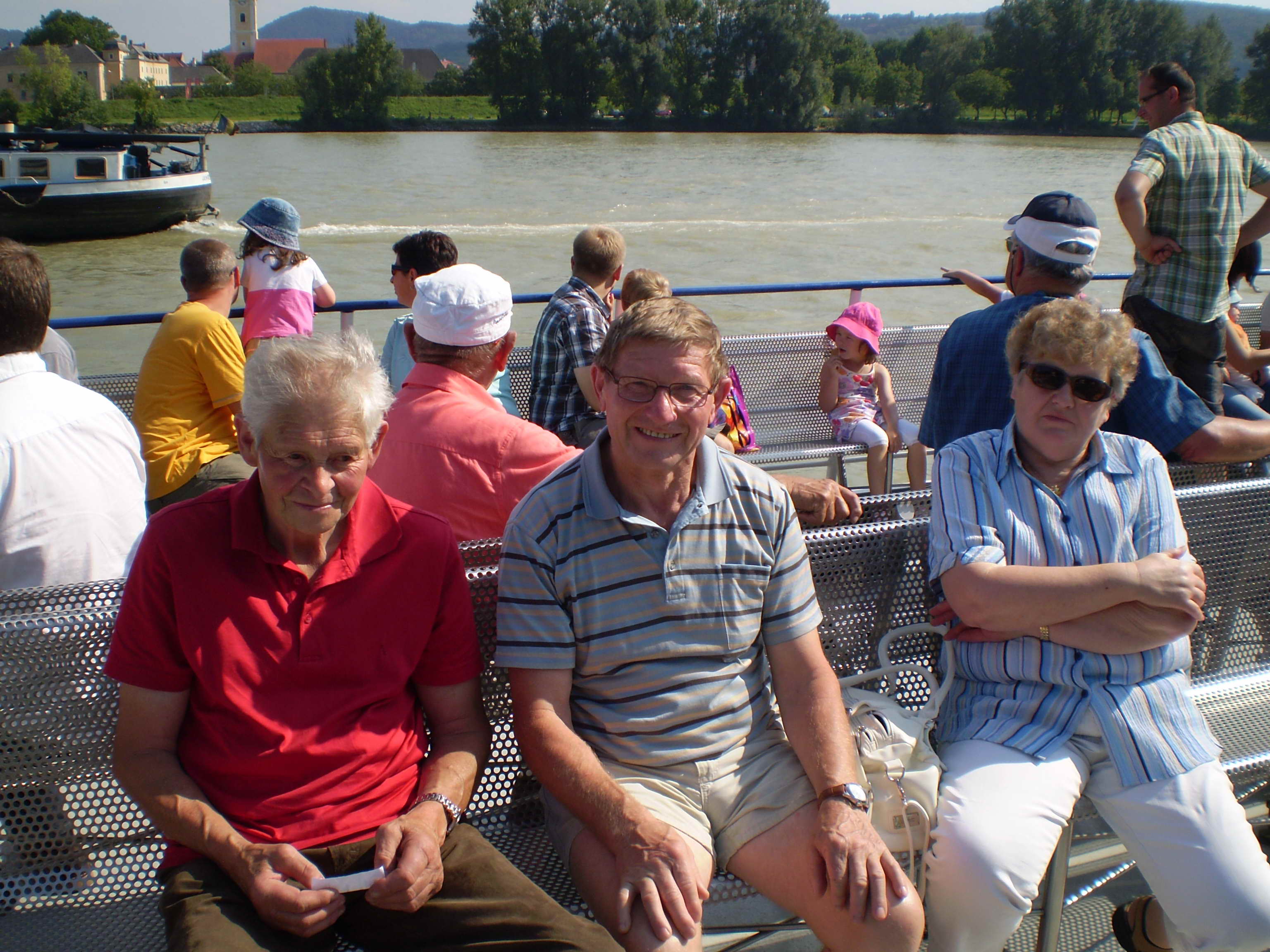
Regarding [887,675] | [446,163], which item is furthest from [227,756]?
[446,163]

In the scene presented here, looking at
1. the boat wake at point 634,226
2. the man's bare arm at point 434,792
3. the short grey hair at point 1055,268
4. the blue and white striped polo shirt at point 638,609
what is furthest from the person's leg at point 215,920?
the boat wake at point 634,226

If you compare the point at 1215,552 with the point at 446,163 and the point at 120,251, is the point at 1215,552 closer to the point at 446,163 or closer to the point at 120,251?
the point at 120,251

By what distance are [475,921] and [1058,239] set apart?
2.16 m

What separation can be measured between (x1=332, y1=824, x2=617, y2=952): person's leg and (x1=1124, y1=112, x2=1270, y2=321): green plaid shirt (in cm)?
337

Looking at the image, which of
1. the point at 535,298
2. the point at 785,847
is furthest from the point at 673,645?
the point at 535,298

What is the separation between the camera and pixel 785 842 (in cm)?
198

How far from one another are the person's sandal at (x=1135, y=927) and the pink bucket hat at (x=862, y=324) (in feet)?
9.48

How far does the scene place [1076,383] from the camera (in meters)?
2.35

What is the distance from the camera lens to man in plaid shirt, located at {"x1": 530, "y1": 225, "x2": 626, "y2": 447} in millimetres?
4215

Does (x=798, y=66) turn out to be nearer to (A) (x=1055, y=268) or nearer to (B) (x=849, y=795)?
(A) (x=1055, y=268)

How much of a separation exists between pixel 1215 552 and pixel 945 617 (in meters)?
0.84

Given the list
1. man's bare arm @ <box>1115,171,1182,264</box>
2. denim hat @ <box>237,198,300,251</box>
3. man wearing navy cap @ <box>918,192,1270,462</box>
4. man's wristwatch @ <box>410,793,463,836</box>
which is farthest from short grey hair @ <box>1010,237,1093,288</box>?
denim hat @ <box>237,198,300,251</box>

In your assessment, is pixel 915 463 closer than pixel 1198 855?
No

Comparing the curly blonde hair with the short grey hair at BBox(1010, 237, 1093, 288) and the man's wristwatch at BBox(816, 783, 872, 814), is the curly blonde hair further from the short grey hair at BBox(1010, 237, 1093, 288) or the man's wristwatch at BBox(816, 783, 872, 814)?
the man's wristwatch at BBox(816, 783, 872, 814)
